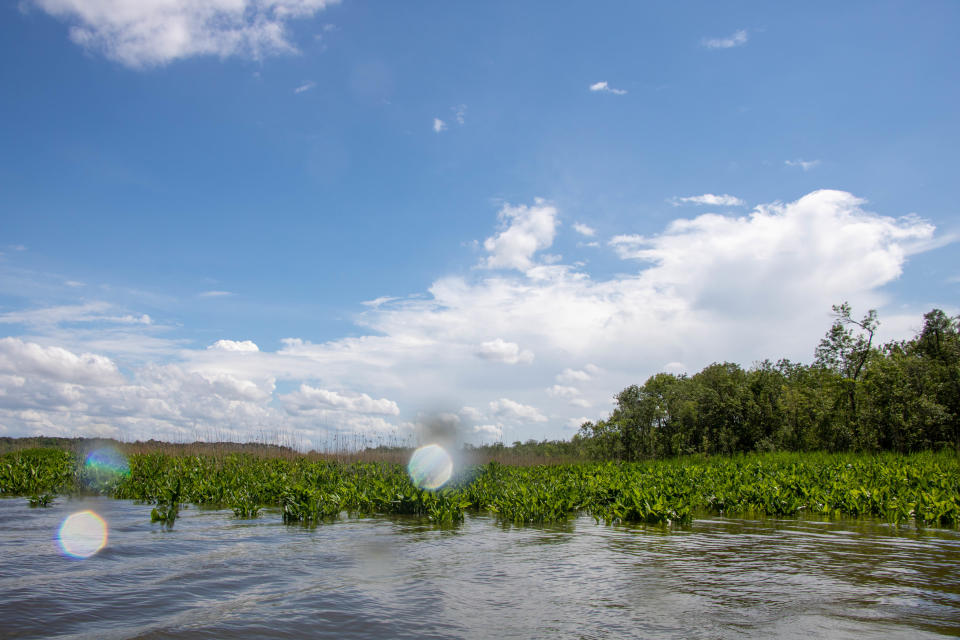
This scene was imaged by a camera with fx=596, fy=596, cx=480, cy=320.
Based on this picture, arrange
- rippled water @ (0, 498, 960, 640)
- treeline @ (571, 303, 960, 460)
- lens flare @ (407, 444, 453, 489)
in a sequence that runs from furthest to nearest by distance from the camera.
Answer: treeline @ (571, 303, 960, 460), lens flare @ (407, 444, 453, 489), rippled water @ (0, 498, 960, 640)

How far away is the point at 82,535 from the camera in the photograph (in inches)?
433

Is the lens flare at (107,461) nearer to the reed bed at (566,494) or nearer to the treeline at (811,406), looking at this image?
the reed bed at (566,494)

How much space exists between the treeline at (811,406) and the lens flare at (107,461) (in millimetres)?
35042

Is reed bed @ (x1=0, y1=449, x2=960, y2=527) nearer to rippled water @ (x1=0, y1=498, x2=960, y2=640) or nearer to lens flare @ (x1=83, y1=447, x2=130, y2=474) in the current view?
rippled water @ (x1=0, y1=498, x2=960, y2=640)

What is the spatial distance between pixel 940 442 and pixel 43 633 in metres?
42.9

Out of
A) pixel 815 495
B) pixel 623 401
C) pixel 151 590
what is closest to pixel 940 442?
pixel 623 401

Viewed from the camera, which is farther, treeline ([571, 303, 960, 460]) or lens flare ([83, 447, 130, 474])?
treeline ([571, 303, 960, 460])

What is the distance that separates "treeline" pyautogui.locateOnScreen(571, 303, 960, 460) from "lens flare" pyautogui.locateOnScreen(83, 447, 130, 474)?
35.0 m

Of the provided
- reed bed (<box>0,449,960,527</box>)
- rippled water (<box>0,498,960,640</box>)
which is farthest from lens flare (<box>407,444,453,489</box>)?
rippled water (<box>0,498,960,640</box>)

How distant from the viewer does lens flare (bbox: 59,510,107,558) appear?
943 centimetres

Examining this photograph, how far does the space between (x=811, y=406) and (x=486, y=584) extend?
40018 millimetres

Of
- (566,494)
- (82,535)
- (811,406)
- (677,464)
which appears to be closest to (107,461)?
(82,535)

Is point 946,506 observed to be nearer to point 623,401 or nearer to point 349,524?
point 349,524

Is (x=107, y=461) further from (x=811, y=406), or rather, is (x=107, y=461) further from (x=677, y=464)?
(x=811, y=406)
